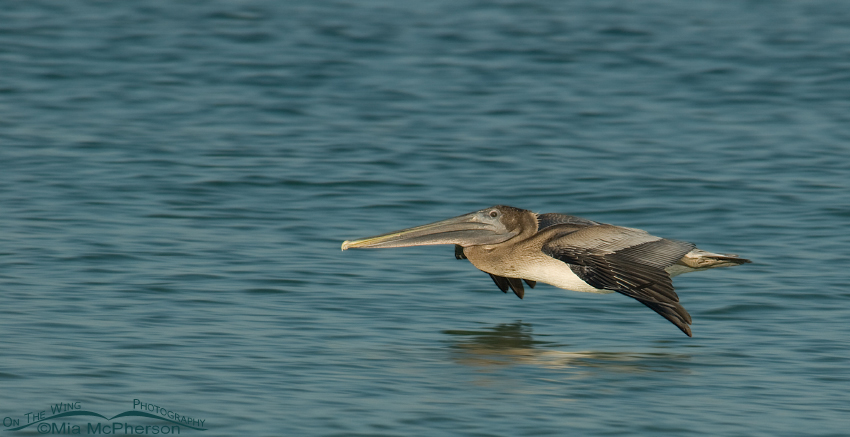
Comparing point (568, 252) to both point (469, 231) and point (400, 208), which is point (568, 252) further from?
point (400, 208)

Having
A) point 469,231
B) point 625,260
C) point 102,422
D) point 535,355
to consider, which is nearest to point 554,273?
point 625,260

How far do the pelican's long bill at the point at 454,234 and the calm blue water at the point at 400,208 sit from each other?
417 millimetres

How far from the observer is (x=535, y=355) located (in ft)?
20.6

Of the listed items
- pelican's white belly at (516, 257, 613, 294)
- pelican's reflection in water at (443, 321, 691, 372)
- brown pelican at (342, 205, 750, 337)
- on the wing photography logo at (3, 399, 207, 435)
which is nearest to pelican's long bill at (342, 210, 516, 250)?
brown pelican at (342, 205, 750, 337)

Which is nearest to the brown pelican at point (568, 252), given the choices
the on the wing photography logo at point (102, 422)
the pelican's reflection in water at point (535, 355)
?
the pelican's reflection in water at point (535, 355)

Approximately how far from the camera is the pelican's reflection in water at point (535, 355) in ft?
19.9

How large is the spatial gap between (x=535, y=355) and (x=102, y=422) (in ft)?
7.78

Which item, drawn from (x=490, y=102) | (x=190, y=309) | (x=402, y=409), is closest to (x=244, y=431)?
(x=402, y=409)

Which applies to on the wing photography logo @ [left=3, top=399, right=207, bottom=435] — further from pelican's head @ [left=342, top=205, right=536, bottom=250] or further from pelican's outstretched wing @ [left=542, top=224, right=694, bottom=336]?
pelican's outstretched wing @ [left=542, top=224, right=694, bottom=336]

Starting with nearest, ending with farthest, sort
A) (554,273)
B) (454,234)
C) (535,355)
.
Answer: (535,355) < (554,273) < (454,234)

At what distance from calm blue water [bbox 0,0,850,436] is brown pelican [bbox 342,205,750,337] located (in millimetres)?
293

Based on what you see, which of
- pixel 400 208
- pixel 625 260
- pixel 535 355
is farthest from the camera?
pixel 400 208

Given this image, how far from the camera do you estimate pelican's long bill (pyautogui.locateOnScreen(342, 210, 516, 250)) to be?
22.9 ft

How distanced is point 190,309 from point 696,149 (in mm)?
6394
